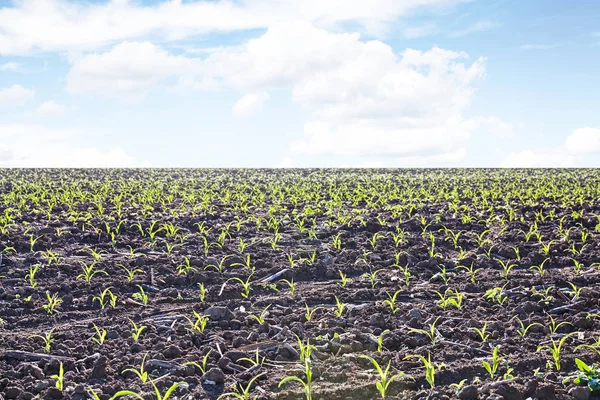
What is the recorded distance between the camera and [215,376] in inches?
158

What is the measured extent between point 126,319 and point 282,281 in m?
Answer: 1.85

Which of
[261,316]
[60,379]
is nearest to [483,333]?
[261,316]

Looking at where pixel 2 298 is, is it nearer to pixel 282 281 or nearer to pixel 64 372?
pixel 64 372

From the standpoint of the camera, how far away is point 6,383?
162 inches

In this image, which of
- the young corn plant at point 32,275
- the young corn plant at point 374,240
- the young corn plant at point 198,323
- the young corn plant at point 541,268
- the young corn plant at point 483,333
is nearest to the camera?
the young corn plant at point 483,333

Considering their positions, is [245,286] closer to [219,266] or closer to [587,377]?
[219,266]

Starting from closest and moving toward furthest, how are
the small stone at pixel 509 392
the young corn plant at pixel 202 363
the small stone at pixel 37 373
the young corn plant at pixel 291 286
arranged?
the small stone at pixel 509 392
the young corn plant at pixel 202 363
the small stone at pixel 37 373
the young corn plant at pixel 291 286

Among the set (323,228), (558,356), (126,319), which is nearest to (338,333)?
(558,356)

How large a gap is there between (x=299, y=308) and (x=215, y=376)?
1714mm

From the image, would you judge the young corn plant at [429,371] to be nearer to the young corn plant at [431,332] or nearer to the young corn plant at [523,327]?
the young corn plant at [431,332]

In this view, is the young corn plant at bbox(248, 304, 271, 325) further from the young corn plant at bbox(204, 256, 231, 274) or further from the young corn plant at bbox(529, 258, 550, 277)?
the young corn plant at bbox(529, 258, 550, 277)

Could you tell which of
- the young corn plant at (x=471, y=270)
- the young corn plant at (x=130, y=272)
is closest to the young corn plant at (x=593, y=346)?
the young corn plant at (x=471, y=270)

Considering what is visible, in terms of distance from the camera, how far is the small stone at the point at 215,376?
4.02m

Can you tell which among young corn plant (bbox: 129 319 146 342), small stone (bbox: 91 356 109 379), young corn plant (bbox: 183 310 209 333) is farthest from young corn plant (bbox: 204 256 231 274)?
small stone (bbox: 91 356 109 379)
